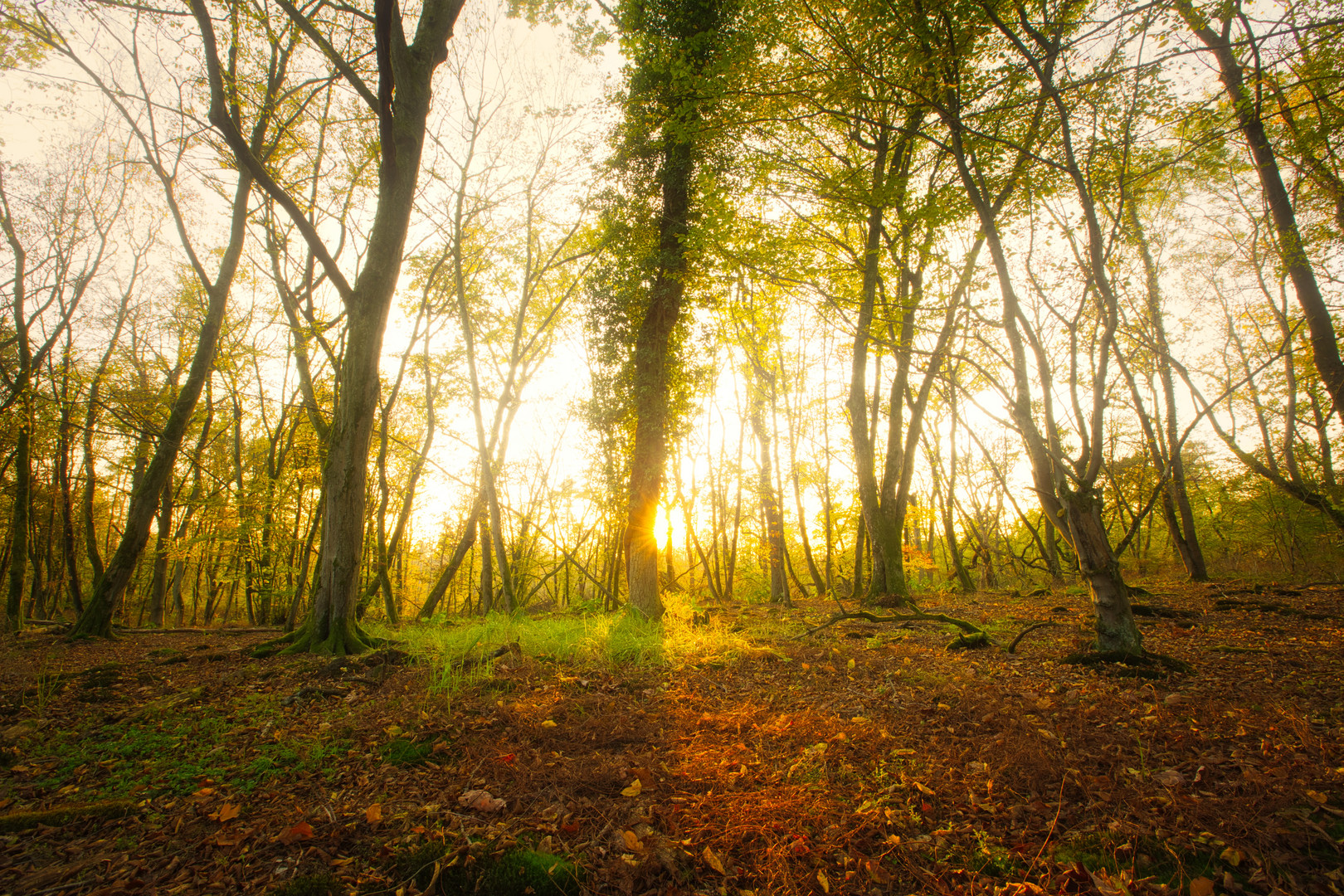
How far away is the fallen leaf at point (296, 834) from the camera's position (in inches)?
79.0

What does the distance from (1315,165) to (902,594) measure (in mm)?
8223

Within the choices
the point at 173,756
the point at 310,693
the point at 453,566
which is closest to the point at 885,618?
the point at 310,693

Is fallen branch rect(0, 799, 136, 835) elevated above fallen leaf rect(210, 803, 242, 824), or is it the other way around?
fallen branch rect(0, 799, 136, 835)

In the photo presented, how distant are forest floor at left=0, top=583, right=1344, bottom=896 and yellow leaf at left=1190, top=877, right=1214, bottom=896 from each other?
2 cm

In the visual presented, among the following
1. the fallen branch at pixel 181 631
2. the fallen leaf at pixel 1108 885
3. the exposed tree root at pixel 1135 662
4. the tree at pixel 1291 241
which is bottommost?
the fallen branch at pixel 181 631

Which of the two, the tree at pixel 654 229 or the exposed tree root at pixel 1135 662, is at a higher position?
the tree at pixel 654 229

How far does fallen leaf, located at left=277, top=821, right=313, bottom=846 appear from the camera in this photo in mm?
2006

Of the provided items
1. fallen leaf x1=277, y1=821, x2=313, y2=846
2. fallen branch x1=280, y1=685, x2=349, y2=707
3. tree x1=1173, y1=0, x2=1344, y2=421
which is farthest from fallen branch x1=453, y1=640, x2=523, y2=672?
tree x1=1173, y1=0, x2=1344, y2=421

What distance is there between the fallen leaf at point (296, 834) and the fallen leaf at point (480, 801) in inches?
23.1

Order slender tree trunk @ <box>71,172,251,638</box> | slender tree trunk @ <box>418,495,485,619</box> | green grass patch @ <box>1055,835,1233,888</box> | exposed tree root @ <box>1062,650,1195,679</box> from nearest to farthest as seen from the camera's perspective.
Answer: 1. green grass patch @ <box>1055,835,1233,888</box>
2. exposed tree root @ <box>1062,650,1195,679</box>
3. slender tree trunk @ <box>71,172,251,638</box>
4. slender tree trunk @ <box>418,495,485,619</box>

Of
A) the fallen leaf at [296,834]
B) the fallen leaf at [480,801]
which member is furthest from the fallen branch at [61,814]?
the fallen leaf at [480,801]

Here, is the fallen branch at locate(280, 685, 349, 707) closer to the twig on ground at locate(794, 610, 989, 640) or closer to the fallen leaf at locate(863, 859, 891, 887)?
the fallen leaf at locate(863, 859, 891, 887)

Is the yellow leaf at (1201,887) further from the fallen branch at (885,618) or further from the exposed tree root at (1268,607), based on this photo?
the exposed tree root at (1268,607)

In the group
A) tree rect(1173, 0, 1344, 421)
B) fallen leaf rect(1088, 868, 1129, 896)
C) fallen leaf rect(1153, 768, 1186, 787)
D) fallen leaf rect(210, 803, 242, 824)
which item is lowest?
fallen leaf rect(1088, 868, 1129, 896)
